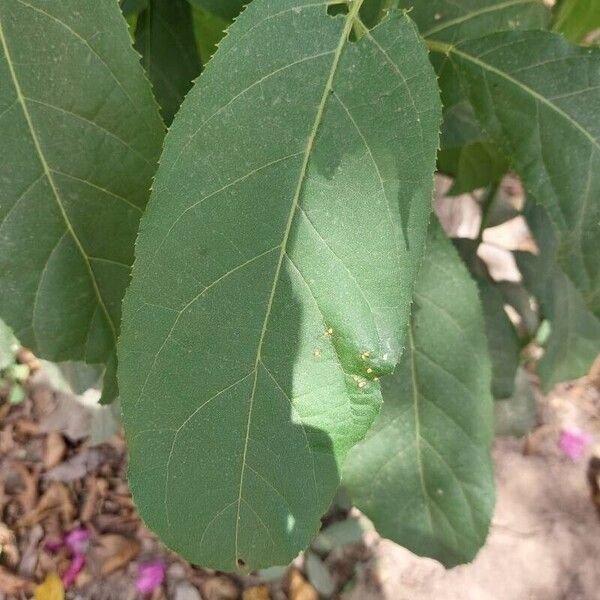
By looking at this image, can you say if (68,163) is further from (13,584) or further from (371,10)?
(13,584)

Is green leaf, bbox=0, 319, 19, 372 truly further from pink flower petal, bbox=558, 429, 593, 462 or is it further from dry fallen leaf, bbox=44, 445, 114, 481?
pink flower petal, bbox=558, 429, 593, 462

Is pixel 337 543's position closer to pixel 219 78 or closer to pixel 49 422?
pixel 49 422

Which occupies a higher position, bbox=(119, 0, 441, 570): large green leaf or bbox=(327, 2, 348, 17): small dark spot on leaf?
bbox=(327, 2, 348, 17): small dark spot on leaf

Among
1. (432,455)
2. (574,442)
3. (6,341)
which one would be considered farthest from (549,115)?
(574,442)

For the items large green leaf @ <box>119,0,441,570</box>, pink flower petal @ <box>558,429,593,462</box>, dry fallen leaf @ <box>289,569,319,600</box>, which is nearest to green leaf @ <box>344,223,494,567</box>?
large green leaf @ <box>119,0,441,570</box>

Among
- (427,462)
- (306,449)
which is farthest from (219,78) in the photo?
(427,462)
